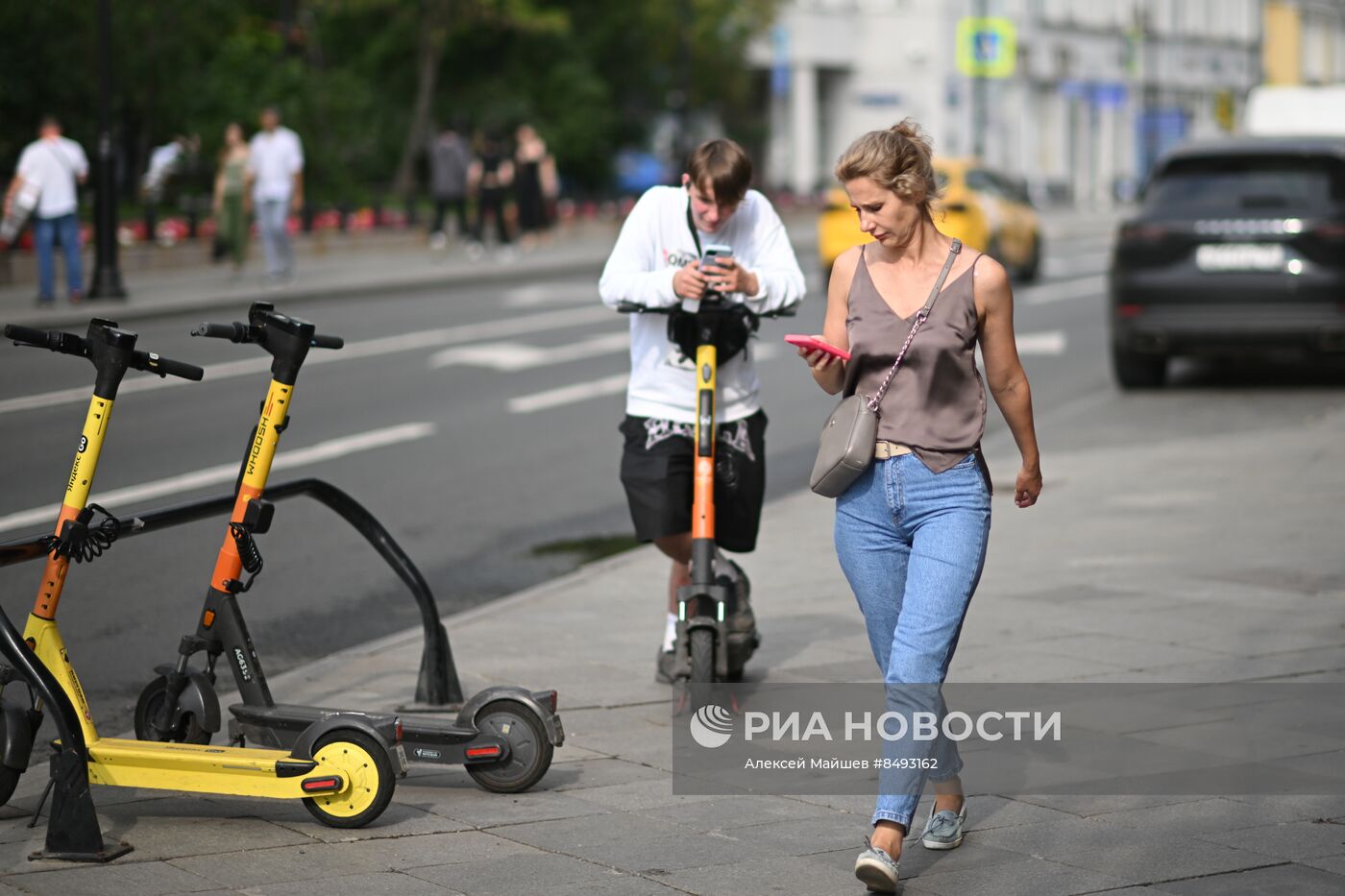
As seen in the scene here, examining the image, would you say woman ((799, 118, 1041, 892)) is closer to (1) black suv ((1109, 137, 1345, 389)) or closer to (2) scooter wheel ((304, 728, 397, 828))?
(2) scooter wheel ((304, 728, 397, 828))

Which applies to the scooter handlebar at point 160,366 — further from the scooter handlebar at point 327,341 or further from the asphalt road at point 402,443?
the asphalt road at point 402,443

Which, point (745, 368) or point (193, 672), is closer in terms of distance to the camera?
point (193, 672)

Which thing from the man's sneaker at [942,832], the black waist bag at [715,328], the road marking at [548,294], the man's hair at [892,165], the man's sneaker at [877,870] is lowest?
the man's sneaker at [942,832]

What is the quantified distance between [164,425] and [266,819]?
889cm

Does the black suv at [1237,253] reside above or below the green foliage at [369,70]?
below

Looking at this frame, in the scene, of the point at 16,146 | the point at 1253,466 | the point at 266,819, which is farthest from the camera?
the point at 16,146

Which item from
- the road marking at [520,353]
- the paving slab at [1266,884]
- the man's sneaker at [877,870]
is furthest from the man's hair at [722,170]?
the road marking at [520,353]

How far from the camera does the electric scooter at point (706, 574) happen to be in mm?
6121

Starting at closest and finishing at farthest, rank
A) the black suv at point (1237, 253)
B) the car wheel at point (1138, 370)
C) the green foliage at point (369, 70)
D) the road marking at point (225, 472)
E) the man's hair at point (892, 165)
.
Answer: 1. the man's hair at point (892, 165)
2. the road marking at point (225, 472)
3. the black suv at point (1237, 253)
4. the car wheel at point (1138, 370)
5. the green foliage at point (369, 70)

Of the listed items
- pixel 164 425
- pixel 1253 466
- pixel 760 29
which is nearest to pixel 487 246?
pixel 760 29

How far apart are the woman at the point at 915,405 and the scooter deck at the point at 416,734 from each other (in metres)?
1.12

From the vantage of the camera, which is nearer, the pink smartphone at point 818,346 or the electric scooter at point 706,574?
the pink smartphone at point 818,346

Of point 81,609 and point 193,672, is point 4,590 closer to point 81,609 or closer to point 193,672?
point 81,609

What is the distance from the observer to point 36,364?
1675cm
